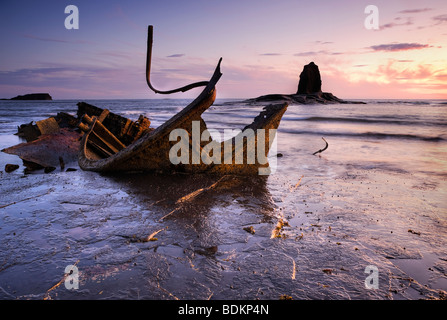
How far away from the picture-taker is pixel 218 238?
313 cm

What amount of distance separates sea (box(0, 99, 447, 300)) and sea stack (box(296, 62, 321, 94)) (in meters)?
85.4

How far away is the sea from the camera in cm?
234

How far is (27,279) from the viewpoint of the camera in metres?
2.37

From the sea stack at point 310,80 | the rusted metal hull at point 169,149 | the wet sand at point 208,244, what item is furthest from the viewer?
the sea stack at point 310,80

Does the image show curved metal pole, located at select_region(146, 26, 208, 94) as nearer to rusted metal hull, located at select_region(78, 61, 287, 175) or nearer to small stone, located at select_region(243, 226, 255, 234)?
rusted metal hull, located at select_region(78, 61, 287, 175)

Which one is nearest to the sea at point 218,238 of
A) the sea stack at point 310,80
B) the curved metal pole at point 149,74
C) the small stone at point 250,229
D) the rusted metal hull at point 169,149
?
the small stone at point 250,229

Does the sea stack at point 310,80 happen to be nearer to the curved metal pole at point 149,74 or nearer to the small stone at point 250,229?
the curved metal pole at point 149,74

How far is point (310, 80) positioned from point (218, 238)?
294 ft

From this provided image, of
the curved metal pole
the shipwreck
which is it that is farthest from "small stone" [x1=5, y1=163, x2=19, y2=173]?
the curved metal pole

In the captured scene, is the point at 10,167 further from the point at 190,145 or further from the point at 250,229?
the point at 250,229

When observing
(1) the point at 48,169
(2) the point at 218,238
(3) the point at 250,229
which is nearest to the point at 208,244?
(2) the point at 218,238

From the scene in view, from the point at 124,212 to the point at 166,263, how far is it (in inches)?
56.4

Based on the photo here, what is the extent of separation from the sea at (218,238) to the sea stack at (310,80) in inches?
3363

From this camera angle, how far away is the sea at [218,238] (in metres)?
2.34
